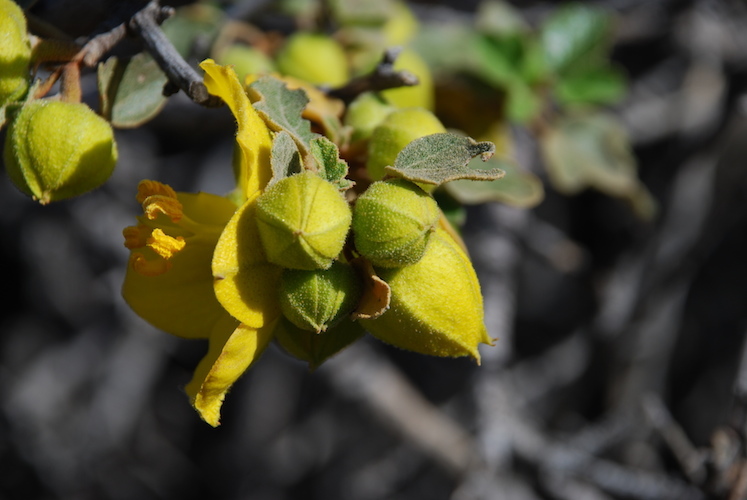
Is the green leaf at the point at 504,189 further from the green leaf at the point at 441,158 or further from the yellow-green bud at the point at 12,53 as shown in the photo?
the yellow-green bud at the point at 12,53

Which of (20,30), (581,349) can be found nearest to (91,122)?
(20,30)

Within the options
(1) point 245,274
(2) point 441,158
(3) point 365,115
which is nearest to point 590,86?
(3) point 365,115

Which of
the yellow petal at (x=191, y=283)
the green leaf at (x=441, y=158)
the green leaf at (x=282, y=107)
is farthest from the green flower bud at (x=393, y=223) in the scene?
the yellow petal at (x=191, y=283)

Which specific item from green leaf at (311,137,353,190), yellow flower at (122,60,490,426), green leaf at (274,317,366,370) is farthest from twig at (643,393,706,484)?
green leaf at (311,137,353,190)

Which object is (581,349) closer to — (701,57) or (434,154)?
(701,57)

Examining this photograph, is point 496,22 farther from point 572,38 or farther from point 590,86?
point 590,86

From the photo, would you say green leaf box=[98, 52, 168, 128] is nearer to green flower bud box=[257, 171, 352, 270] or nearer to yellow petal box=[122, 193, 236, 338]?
yellow petal box=[122, 193, 236, 338]
